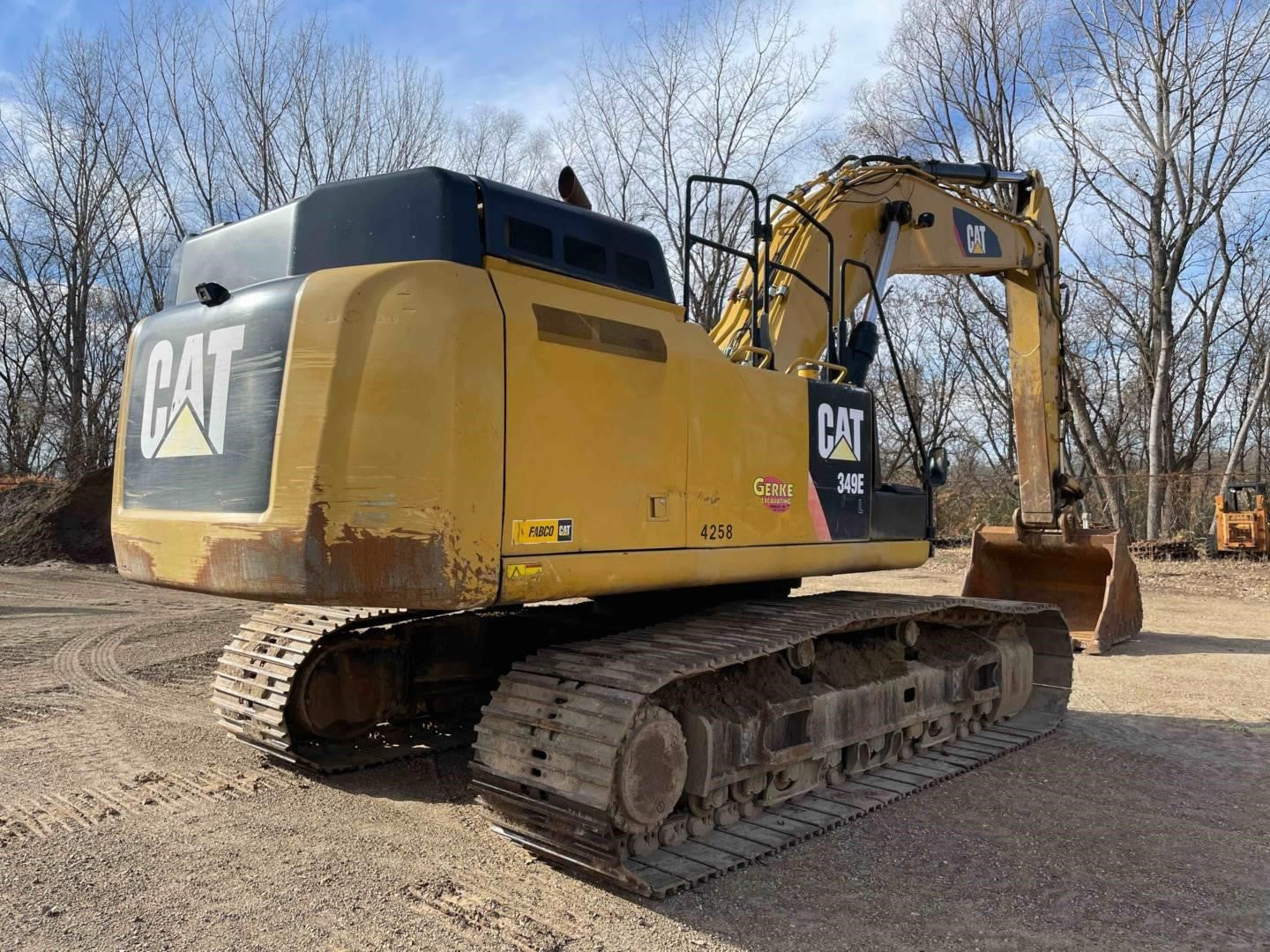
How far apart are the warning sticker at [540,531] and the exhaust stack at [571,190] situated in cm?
156

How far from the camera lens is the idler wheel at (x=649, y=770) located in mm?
3348

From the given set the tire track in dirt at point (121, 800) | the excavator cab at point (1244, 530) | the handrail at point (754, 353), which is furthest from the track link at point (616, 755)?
the excavator cab at point (1244, 530)

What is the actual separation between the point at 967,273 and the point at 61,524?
1480 centimetres

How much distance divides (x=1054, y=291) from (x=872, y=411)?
153 inches

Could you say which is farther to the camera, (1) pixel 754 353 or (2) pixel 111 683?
(2) pixel 111 683

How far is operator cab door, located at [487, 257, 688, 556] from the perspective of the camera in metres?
3.32

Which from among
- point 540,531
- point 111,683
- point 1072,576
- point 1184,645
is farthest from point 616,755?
→ point 1184,645

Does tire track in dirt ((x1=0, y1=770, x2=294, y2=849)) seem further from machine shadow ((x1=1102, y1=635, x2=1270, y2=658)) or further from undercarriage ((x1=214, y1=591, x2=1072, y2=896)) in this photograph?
machine shadow ((x1=1102, y1=635, x2=1270, y2=658))

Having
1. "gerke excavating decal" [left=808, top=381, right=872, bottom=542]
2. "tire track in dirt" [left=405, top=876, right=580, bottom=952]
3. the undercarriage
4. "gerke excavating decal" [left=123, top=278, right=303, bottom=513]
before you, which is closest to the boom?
"gerke excavating decal" [left=808, top=381, right=872, bottom=542]

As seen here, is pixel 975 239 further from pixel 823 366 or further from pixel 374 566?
pixel 374 566

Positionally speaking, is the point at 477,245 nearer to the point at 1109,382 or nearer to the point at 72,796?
the point at 72,796

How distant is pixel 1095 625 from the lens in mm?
9000

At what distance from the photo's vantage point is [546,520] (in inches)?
132

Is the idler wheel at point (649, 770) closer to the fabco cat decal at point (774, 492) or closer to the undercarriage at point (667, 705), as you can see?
the undercarriage at point (667, 705)
